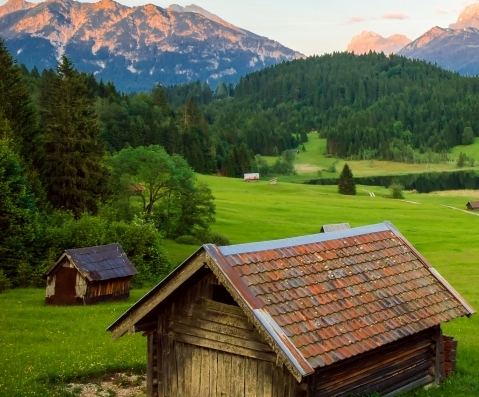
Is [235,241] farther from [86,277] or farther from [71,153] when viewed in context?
[86,277]

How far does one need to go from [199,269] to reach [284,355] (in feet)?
9.35

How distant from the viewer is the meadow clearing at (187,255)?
20.1 meters

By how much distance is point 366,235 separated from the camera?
727 inches

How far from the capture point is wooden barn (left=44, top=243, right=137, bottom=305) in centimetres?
3734

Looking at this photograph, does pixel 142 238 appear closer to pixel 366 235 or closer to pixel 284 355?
pixel 366 235

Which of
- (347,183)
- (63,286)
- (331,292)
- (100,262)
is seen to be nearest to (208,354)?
(331,292)

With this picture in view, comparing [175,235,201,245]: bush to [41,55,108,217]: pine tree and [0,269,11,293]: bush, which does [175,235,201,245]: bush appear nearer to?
[41,55,108,217]: pine tree

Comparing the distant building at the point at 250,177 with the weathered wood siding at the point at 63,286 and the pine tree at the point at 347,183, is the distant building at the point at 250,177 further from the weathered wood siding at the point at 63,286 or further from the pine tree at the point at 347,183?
the weathered wood siding at the point at 63,286

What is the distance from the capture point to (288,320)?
1373 cm

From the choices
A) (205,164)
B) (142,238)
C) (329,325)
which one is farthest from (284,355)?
(205,164)

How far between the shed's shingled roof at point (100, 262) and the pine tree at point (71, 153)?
18219 millimetres

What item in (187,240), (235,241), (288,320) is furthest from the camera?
(235,241)

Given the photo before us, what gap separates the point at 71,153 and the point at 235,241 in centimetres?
1987

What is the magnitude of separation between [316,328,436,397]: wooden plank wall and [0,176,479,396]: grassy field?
90 cm
